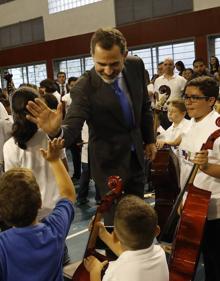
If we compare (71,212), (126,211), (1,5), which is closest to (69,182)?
(71,212)

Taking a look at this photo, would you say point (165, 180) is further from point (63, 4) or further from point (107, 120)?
point (63, 4)

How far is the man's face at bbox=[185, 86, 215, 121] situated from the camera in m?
2.41

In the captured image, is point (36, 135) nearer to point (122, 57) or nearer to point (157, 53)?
point (122, 57)

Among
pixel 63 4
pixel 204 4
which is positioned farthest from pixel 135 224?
pixel 63 4

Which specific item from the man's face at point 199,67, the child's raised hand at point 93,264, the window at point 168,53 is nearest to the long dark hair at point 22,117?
the child's raised hand at point 93,264

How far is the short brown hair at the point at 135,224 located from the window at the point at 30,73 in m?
12.0

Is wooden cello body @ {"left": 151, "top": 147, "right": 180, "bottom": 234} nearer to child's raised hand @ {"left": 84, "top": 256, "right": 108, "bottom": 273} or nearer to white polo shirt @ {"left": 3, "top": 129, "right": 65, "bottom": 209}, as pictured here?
white polo shirt @ {"left": 3, "top": 129, "right": 65, "bottom": 209}

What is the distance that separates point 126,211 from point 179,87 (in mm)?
4780

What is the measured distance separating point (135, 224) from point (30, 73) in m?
12.8

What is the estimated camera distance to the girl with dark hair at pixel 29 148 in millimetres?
2170

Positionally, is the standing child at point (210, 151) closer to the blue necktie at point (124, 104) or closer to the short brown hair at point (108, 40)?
the blue necktie at point (124, 104)

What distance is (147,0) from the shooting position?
1080 cm

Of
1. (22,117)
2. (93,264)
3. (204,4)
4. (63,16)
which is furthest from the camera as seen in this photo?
(63,16)

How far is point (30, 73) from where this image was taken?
1392 centimetres
